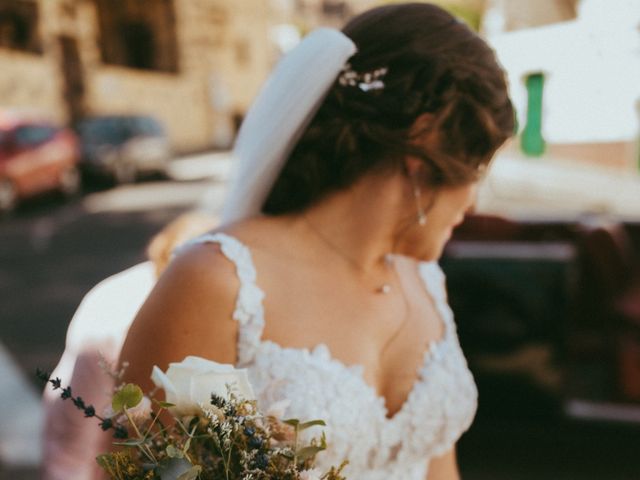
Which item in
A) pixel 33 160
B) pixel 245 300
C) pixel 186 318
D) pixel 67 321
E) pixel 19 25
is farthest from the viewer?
pixel 19 25

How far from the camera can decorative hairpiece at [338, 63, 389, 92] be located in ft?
4.87

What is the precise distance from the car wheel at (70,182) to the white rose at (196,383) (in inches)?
530

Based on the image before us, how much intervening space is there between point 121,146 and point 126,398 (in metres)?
15.6

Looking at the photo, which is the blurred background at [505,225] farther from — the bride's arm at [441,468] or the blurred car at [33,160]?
the bride's arm at [441,468]

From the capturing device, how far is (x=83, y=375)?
1722mm

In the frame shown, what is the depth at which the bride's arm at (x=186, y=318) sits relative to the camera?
1.15m

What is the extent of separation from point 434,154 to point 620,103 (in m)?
1.62

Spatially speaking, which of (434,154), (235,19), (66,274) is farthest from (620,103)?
(235,19)

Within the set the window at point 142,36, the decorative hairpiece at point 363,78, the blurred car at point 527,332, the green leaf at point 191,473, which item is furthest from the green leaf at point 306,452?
the window at point 142,36

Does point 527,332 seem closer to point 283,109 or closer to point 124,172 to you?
point 283,109

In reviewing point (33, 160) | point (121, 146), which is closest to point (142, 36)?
point (121, 146)

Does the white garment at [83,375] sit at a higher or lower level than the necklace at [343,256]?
lower

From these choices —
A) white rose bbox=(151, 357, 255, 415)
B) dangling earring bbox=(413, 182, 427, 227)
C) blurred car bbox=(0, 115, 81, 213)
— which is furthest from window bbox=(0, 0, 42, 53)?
white rose bbox=(151, 357, 255, 415)

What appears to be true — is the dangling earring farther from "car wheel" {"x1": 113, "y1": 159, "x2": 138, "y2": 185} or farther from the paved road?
"car wheel" {"x1": 113, "y1": 159, "x2": 138, "y2": 185}
